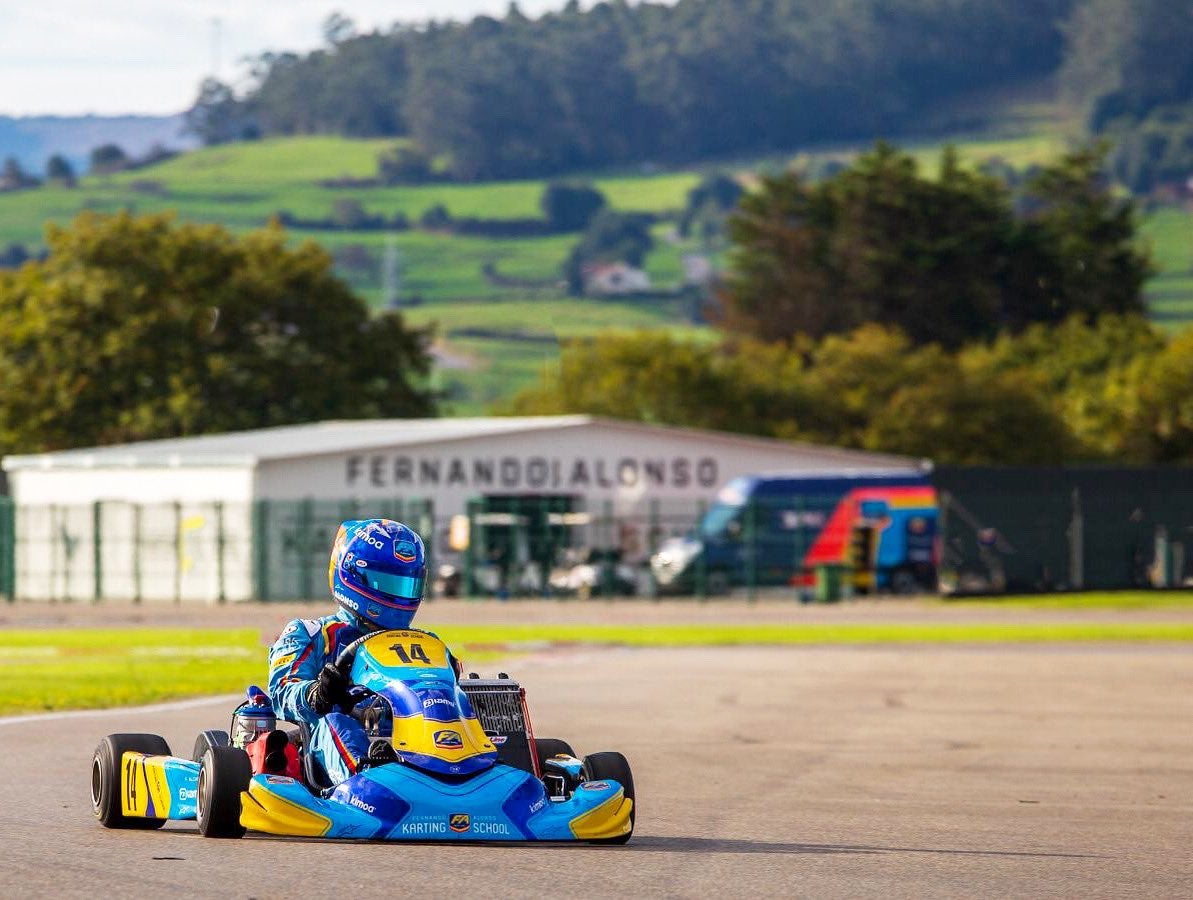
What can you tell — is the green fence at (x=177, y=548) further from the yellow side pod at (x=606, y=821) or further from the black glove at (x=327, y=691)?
the yellow side pod at (x=606, y=821)

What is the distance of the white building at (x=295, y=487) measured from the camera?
161ft

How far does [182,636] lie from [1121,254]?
246ft

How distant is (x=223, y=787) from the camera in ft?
31.3

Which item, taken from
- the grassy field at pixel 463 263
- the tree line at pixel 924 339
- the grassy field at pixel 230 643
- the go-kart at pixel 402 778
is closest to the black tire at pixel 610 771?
the go-kart at pixel 402 778

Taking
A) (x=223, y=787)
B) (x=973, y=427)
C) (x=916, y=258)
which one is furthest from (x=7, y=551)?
(x=916, y=258)

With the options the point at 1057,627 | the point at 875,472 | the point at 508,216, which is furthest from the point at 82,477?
the point at 508,216

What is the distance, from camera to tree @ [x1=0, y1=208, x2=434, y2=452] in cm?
6988

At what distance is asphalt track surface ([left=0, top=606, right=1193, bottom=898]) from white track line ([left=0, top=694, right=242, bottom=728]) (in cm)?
8

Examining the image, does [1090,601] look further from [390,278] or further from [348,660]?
[390,278]

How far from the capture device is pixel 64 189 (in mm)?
197000

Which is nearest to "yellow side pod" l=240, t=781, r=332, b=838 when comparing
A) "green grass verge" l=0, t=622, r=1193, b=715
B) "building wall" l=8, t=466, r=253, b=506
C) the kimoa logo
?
the kimoa logo

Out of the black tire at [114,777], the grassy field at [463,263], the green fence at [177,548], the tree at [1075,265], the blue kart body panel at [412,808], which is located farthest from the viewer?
the grassy field at [463,263]

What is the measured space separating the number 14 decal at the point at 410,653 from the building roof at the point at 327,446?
41547 millimetres

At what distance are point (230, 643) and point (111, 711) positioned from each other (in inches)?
520
